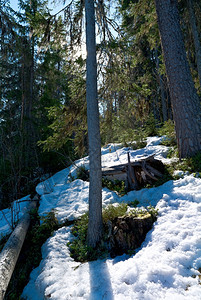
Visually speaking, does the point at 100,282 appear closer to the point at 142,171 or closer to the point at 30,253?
the point at 30,253

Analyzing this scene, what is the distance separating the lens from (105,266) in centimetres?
354

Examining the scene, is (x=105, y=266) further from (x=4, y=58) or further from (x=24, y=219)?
(x=4, y=58)

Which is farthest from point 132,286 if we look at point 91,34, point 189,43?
point 189,43

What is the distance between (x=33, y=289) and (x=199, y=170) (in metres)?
4.83

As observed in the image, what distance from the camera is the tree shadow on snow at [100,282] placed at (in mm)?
2809

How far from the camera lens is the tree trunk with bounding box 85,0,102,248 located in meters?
4.39

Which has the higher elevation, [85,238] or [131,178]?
[131,178]

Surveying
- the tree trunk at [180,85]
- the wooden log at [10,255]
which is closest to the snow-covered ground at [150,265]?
the wooden log at [10,255]

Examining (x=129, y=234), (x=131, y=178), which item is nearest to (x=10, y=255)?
(x=129, y=234)

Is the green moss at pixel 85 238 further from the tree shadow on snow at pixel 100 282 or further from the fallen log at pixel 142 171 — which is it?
the fallen log at pixel 142 171

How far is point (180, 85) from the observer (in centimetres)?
616

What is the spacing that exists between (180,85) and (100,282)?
5.92 meters

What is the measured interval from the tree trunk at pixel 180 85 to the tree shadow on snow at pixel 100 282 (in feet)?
14.1

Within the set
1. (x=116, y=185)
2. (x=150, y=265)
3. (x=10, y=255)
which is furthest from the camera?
(x=116, y=185)
